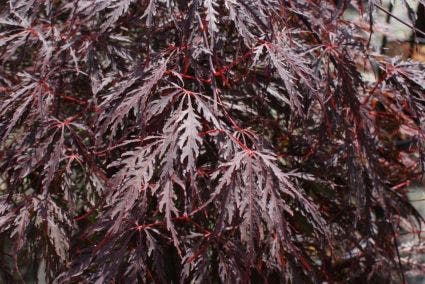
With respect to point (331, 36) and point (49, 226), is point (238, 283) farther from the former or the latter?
point (331, 36)

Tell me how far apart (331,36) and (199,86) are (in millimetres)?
465

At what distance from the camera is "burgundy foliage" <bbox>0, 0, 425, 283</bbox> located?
1.42m

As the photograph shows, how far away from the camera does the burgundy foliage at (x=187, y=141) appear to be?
1.42m

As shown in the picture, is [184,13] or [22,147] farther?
[184,13]

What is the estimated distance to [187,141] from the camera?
1380 mm

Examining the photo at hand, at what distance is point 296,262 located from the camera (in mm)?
1735

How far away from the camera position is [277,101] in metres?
1.98

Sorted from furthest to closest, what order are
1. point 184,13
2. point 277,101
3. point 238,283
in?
point 277,101
point 184,13
point 238,283

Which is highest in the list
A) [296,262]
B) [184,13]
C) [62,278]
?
[184,13]

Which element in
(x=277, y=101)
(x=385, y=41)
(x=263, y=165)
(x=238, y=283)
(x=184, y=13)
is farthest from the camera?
(x=385, y=41)

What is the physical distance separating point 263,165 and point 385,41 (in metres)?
1.56

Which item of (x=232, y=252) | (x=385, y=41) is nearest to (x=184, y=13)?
(x=232, y=252)

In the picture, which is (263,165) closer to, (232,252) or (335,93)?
(232,252)

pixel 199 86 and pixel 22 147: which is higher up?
pixel 199 86
